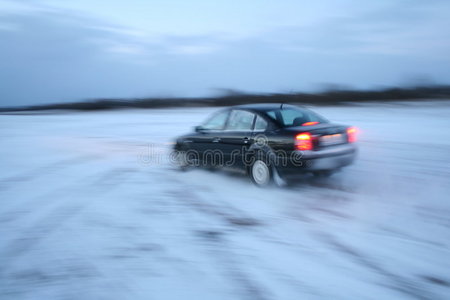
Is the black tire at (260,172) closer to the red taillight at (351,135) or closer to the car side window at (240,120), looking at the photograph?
the car side window at (240,120)

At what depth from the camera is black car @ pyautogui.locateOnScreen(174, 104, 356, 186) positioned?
5.66 meters

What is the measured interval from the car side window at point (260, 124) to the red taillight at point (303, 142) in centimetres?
75

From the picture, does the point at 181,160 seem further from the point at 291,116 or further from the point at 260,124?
the point at 291,116

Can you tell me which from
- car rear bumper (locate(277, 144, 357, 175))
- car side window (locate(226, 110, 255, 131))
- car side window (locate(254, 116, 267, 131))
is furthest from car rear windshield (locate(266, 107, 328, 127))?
car rear bumper (locate(277, 144, 357, 175))

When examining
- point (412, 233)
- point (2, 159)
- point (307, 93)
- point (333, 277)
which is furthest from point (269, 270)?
point (307, 93)

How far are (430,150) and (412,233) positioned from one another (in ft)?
19.6

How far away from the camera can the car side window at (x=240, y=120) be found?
21.5ft

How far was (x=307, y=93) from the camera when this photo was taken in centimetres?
3350

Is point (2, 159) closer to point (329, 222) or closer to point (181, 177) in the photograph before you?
point (181, 177)

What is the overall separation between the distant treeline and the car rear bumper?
1487cm

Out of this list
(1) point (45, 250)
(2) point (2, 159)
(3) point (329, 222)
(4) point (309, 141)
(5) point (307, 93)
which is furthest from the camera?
(5) point (307, 93)

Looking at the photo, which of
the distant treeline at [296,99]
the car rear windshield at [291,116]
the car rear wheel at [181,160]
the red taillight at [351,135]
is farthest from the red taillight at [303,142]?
the distant treeline at [296,99]

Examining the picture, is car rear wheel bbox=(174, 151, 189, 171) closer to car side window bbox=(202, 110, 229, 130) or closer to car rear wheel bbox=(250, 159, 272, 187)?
car side window bbox=(202, 110, 229, 130)

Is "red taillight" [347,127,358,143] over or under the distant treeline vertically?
under
